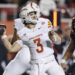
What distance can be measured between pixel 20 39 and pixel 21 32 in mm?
115

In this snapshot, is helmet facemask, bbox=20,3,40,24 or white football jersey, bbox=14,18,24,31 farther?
white football jersey, bbox=14,18,24,31

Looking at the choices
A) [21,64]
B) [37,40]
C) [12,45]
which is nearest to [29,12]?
[37,40]

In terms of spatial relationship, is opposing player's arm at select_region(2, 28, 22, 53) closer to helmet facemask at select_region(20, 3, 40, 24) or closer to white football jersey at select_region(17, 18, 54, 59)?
white football jersey at select_region(17, 18, 54, 59)

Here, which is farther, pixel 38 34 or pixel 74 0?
pixel 74 0

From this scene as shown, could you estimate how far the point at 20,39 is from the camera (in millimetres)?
6547

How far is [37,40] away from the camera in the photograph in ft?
21.0

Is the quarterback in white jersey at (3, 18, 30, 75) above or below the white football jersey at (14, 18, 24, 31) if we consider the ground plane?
below

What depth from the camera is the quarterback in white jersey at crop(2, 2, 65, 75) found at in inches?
252

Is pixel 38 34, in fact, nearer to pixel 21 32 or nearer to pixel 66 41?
pixel 21 32

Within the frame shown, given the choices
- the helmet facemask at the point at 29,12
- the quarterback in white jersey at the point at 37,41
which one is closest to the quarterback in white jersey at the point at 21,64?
the quarterback in white jersey at the point at 37,41

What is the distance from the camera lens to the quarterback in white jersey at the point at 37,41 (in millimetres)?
6398

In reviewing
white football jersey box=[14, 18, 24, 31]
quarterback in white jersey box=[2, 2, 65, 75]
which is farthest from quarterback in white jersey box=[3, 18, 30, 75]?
white football jersey box=[14, 18, 24, 31]

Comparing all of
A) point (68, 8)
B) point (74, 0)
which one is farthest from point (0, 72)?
point (74, 0)

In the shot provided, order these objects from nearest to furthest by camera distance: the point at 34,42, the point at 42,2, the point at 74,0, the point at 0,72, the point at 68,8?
the point at 34,42, the point at 0,72, the point at 42,2, the point at 68,8, the point at 74,0
